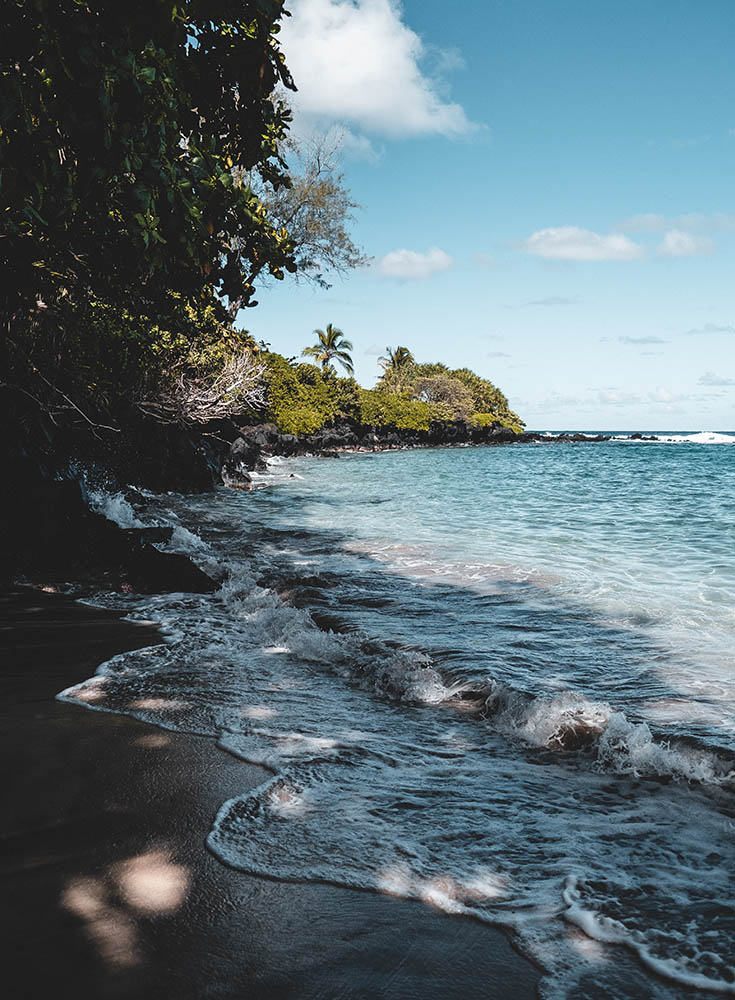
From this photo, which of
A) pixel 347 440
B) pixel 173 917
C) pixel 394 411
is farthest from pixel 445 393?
pixel 173 917

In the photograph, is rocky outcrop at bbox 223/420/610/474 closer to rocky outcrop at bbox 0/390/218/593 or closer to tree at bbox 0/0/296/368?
rocky outcrop at bbox 0/390/218/593

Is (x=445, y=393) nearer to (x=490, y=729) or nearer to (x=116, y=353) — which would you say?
(x=116, y=353)

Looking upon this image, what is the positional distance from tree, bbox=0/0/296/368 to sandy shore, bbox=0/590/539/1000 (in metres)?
3.23

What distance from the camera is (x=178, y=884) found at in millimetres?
2127

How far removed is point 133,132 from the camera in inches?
154

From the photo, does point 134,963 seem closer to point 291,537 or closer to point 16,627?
point 16,627

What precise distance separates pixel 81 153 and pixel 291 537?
8106 millimetres

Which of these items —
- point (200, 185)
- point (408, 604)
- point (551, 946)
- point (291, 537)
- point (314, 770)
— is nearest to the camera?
point (551, 946)

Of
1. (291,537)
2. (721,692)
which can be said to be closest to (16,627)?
(721,692)

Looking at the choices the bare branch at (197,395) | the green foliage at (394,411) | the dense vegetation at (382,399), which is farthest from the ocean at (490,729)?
the green foliage at (394,411)

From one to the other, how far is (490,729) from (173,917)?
2.34 metres

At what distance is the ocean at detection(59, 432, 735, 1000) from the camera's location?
2215mm

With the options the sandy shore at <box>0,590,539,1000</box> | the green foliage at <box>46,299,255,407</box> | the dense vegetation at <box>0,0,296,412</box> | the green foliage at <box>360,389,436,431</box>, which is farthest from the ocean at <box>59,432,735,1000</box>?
the green foliage at <box>360,389,436,431</box>

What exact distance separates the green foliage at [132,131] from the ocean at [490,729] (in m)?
3.26
